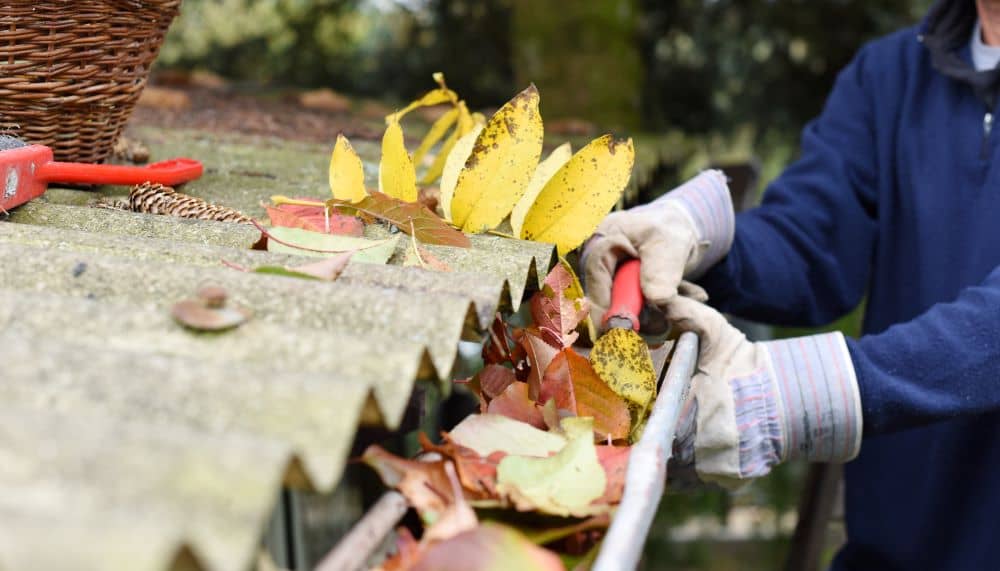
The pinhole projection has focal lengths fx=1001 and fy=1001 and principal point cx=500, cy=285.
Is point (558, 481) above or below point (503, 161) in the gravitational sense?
below

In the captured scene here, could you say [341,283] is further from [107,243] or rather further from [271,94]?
[271,94]

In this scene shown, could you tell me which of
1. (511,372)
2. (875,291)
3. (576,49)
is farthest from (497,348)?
(576,49)

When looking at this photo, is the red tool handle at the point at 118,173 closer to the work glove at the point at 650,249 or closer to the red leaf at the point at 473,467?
the work glove at the point at 650,249

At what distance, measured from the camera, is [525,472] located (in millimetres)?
848

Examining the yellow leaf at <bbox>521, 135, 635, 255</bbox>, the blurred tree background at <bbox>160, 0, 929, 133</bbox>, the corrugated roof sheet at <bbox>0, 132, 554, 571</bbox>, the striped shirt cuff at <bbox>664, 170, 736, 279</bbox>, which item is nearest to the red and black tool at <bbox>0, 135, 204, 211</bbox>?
the corrugated roof sheet at <bbox>0, 132, 554, 571</bbox>

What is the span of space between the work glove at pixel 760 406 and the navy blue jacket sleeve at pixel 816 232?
0.49 meters

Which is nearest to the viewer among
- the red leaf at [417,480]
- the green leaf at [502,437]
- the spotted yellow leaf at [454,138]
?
the red leaf at [417,480]

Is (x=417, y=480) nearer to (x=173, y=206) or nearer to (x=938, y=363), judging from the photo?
(x=173, y=206)

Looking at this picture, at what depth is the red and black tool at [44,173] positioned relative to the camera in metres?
1.19

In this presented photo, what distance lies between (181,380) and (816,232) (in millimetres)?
1629

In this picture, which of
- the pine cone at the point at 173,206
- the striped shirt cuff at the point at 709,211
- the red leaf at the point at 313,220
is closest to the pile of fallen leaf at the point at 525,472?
the red leaf at the point at 313,220

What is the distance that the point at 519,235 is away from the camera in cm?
127

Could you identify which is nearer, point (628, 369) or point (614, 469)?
point (614, 469)

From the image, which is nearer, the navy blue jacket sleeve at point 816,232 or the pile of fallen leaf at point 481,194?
the pile of fallen leaf at point 481,194
